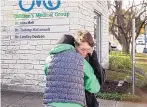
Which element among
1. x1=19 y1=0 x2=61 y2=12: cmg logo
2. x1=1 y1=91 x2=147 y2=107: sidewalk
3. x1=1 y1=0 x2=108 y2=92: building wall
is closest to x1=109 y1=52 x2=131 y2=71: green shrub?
x1=1 y1=0 x2=108 y2=92: building wall

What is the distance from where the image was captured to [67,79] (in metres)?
3.52

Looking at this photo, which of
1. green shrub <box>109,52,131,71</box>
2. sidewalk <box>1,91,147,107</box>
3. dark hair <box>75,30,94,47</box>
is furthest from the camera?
green shrub <box>109,52,131,71</box>

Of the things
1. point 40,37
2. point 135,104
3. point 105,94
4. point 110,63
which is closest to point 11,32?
point 40,37

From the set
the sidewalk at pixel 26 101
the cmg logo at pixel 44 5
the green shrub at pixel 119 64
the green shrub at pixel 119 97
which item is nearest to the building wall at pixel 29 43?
the cmg logo at pixel 44 5

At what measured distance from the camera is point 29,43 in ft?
27.7

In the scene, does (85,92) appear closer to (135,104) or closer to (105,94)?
(135,104)

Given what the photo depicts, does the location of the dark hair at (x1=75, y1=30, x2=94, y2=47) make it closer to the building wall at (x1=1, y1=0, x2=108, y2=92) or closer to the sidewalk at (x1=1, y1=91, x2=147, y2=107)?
the sidewalk at (x1=1, y1=91, x2=147, y2=107)

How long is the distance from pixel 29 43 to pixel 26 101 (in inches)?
66.0

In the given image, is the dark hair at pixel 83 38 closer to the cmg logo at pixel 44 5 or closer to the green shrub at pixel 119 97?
the cmg logo at pixel 44 5

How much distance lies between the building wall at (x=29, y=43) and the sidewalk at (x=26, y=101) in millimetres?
315

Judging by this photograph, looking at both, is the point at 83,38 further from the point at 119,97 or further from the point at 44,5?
the point at 119,97

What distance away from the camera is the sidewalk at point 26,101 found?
7.16m

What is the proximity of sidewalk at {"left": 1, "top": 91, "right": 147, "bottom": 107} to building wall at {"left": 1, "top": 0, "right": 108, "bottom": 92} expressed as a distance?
12.4 inches

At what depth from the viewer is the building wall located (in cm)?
816
